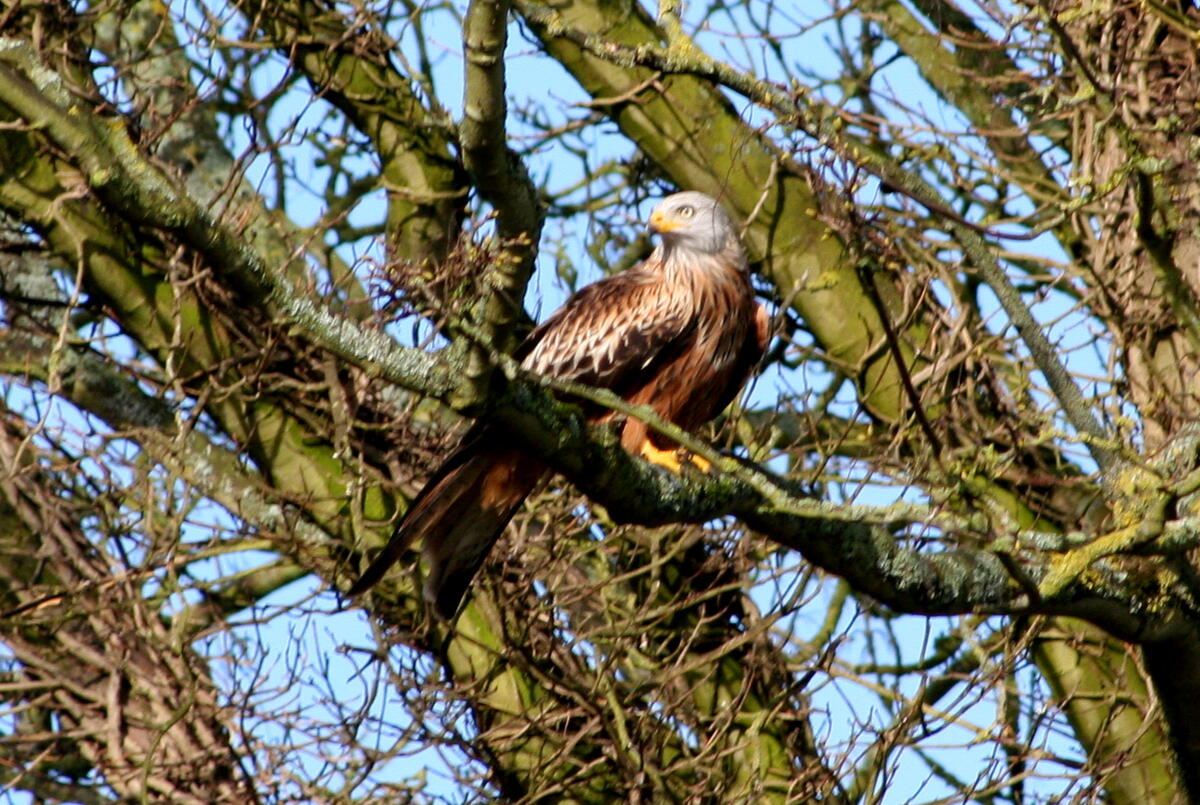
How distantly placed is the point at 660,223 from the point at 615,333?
2.42 feet

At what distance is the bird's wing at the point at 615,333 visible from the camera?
207 inches

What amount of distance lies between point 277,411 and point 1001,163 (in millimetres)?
3453

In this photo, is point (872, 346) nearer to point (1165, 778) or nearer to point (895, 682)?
point (895, 682)

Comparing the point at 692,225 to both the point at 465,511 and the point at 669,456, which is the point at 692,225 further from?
the point at 465,511

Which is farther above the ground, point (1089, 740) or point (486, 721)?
point (486, 721)

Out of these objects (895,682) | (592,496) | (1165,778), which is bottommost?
(1165,778)

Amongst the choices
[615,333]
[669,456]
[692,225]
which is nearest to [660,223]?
[692,225]

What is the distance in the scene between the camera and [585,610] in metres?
6.23

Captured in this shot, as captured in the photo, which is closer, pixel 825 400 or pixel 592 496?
pixel 592 496

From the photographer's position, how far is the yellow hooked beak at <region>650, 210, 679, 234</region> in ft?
18.9

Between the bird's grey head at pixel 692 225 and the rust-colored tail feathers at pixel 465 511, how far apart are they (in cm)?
130

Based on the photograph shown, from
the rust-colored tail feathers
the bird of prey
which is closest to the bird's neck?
the bird of prey

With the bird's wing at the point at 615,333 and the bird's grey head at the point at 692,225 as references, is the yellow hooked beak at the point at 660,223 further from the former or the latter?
the bird's wing at the point at 615,333

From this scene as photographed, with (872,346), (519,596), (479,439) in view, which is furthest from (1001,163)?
(479,439)
